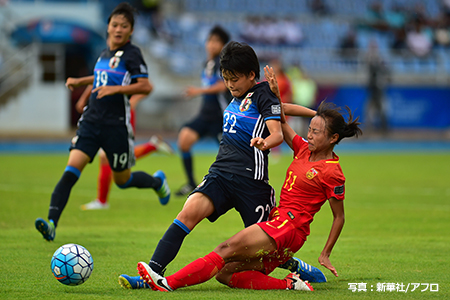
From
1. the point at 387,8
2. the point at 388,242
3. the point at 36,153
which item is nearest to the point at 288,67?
the point at 387,8

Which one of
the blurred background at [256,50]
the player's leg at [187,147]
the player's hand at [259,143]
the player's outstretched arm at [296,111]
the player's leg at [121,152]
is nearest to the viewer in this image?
the player's hand at [259,143]

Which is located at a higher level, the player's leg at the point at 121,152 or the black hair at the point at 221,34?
the black hair at the point at 221,34

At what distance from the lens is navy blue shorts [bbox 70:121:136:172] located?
681 cm

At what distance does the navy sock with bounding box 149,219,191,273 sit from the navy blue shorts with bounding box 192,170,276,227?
285 mm

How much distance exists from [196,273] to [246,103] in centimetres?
128

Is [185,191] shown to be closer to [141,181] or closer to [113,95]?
[141,181]

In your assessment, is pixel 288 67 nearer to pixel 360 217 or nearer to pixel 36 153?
pixel 36 153

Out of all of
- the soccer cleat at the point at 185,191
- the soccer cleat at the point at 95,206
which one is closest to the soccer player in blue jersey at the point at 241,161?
the soccer cleat at the point at 95,206

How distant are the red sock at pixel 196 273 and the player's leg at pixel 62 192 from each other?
2.15 meters

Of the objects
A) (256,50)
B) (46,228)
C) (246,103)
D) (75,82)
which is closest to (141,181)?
(75,82)

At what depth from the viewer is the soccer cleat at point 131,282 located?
4.35 meters

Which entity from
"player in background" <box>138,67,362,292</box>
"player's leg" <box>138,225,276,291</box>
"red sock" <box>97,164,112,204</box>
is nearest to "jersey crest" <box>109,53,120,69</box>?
"red sock" <box>97,164,112,204</box>

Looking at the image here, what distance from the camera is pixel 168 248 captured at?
4.43 metres

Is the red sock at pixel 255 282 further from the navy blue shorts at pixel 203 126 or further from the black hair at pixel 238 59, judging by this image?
the navy blue shorts at pixel 203 126
